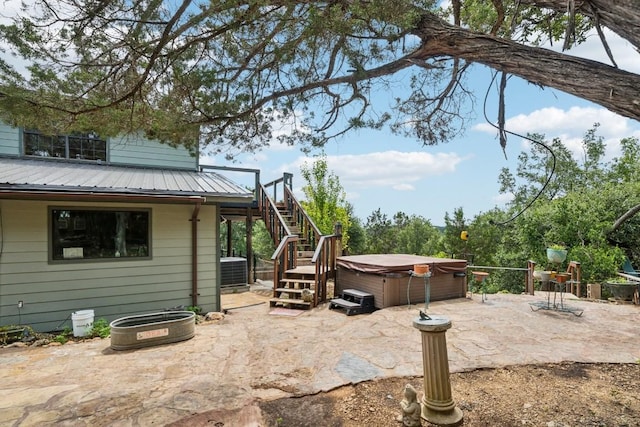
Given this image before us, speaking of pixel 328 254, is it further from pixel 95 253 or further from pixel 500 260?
pixel 500 260

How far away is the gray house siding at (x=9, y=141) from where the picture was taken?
7.51 m

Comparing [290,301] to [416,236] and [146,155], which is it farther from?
[416,236]

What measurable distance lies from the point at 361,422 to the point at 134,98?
380 cm

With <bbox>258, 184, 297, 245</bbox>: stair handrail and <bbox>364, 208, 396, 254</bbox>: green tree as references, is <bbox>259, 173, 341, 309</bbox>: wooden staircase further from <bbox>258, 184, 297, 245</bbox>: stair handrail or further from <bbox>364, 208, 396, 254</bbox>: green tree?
<bbox>364, 208, 396, 254</bbox>: green tree

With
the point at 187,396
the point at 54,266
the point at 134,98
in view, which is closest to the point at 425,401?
the point at 187,396

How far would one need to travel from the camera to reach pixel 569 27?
2088 mm

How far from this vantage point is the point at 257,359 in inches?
173

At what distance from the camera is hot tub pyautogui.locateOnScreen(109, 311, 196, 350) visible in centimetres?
482

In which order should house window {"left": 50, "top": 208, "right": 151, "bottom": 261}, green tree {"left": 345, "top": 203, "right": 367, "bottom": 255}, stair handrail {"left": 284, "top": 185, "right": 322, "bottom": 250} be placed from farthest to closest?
green tree {"left": 345, "top": 203, "right": 367, "bottom": 255}
stair handrail {"left": 284, "top": 185, "right": 322, "bottom": 250}
house window {"left": 50, "top": 208, "right": 151, "bottom": 261}

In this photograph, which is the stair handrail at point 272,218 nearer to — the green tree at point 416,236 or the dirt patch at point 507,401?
the dirt patch at point 507,401

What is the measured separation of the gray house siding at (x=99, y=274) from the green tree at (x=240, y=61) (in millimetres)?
2878

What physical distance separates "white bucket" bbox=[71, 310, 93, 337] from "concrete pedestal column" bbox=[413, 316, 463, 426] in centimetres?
525

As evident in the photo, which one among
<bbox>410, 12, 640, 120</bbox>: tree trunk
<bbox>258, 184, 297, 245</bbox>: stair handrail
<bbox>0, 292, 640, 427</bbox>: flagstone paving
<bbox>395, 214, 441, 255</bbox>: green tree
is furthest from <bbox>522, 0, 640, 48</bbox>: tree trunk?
<bbox>395, 214, 441, 255</bbox>: green tree

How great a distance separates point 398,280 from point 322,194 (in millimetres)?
6928
